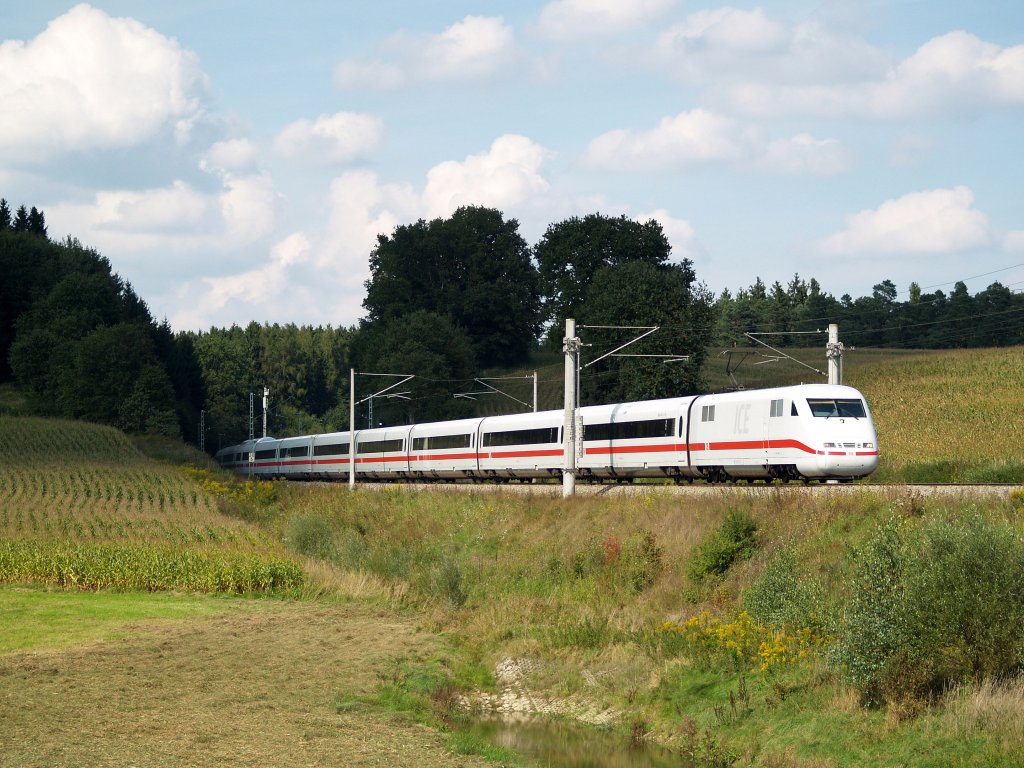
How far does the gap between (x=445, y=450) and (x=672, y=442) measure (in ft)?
69.1

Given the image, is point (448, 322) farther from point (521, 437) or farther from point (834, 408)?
point (834, 408)

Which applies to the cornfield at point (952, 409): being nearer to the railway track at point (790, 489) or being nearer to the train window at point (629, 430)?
the railway track at point (790, 489)

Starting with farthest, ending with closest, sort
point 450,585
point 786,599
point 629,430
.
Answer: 1. point 629,430
2. point 450,585
3. point 786,599

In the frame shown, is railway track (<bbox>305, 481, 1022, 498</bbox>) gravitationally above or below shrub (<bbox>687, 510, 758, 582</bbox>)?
above

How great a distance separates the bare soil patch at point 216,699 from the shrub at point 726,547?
658cm

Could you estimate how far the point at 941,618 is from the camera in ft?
55.4

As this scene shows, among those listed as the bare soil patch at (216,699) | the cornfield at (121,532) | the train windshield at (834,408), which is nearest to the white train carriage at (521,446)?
the cornfield at (121,532)

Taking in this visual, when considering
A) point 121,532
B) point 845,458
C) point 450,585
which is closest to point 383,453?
point 121,532

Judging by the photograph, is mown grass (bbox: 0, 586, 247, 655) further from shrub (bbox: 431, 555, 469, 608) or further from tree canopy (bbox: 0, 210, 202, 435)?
tree canopy (bbox: 0, 210, 202, 435)

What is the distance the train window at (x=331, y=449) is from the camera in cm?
7124

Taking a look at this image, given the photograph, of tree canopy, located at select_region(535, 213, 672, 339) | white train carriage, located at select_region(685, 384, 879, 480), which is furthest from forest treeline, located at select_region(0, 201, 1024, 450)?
white train carriage, located at select_region(685, 384, 879, 480)

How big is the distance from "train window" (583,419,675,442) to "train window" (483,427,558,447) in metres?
1.98

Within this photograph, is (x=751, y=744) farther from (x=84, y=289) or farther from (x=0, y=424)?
(x=84, y=289)

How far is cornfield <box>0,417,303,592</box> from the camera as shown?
32.6 m
